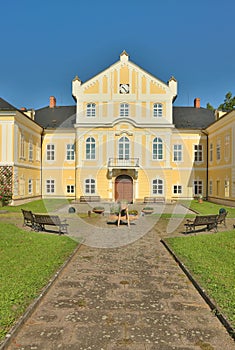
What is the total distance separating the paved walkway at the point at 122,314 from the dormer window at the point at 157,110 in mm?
23133

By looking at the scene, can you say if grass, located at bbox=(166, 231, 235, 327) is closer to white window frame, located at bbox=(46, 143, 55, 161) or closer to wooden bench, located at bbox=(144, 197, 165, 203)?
wooden bench, located at bbox=(144, 197, 165, 203)

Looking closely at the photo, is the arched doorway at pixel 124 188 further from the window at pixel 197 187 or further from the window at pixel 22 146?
the window at pixel 22 146

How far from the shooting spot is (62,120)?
34125mm

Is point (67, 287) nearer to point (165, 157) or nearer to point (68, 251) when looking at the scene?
point (68, 251)

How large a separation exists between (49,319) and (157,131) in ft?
84.8

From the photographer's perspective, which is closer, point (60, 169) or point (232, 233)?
point (232, 233)

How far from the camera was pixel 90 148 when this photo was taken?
2984 cm

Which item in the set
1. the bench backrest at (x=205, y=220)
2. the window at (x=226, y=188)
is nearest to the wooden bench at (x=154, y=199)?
the window at (x=226, y=188)

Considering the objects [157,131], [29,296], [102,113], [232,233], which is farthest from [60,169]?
[29,296]

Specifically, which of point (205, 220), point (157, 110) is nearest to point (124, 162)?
point (157, 110)

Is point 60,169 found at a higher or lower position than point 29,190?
higher

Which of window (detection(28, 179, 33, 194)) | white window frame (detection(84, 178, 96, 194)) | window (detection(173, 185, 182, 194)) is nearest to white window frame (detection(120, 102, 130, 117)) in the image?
white window frame (detection(84, 178, 96, 194))

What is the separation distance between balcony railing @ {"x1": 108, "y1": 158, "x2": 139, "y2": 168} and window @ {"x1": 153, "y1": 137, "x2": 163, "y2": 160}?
72.5 inches

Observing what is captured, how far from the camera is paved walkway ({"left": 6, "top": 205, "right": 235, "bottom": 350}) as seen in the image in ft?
14.2
